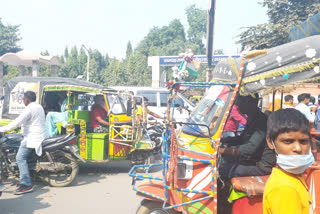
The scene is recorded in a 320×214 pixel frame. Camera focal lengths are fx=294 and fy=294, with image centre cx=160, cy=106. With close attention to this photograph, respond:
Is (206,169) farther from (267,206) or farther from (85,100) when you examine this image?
(85,100)

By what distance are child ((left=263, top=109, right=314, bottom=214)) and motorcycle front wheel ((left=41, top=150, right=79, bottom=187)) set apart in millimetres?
4752

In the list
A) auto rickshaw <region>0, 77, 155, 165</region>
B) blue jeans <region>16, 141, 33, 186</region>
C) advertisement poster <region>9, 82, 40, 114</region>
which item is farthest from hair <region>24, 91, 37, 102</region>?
advertisement poster <region>9, 82, 40, 114</region>

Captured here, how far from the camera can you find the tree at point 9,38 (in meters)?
32.9

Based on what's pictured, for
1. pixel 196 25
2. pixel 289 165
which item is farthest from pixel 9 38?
pixel 289 165

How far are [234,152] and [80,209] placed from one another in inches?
109

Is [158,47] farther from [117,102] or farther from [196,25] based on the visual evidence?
[117,102]

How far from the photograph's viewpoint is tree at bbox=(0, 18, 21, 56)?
32.9 m

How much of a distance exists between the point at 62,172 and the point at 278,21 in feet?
40.3

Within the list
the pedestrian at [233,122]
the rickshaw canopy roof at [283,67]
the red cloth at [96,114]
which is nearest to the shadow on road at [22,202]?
the red cloth at [96,114]

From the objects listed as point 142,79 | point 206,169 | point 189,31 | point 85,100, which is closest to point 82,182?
point 85,100

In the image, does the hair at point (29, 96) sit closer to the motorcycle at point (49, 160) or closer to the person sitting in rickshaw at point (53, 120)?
the motorcycle at point (49, 160)

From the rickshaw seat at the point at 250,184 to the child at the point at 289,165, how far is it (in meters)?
1.19

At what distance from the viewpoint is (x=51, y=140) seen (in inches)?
216

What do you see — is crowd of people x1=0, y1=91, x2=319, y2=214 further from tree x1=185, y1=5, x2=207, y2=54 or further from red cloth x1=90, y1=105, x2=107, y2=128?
tree x1=185, y1=5, x2=207, y2=54
